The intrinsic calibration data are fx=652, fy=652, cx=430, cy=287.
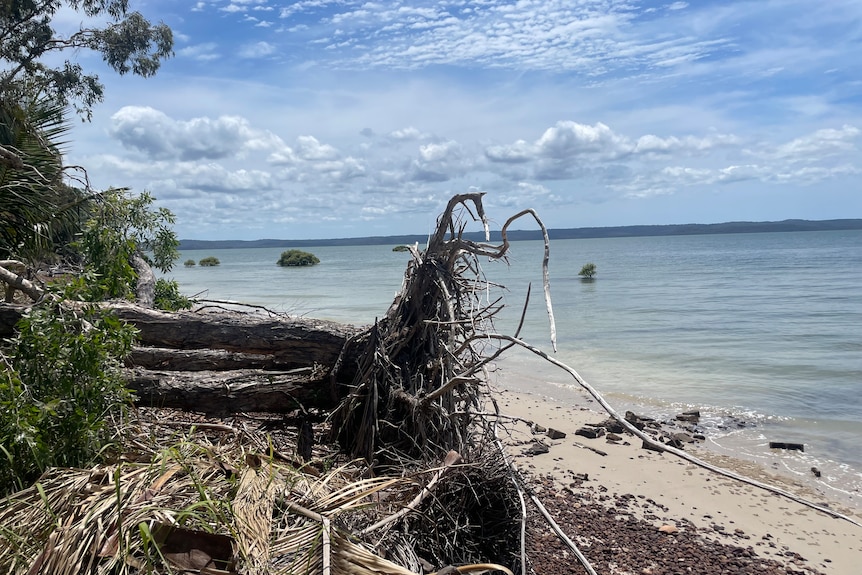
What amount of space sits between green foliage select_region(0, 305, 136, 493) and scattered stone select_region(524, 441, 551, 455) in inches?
211

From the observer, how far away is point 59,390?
10.2 ft

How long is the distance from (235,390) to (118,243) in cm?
201

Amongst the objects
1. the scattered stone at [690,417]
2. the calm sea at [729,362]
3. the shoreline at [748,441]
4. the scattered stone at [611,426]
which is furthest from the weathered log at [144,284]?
the scattered stone at [690,417]

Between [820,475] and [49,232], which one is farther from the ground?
[49,232]

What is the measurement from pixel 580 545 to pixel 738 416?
5637mm

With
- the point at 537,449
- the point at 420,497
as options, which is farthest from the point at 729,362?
Answer: the point at 420,497

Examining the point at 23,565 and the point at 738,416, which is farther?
the point at 738,416

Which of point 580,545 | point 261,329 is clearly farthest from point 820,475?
point 261,329

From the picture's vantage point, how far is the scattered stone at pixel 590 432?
857 centimetres

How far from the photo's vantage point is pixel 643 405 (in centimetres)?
1038

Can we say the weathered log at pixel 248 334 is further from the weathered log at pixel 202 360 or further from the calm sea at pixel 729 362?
the calm sea at pixel 729 362

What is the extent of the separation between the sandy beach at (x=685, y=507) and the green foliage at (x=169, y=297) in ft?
13.3

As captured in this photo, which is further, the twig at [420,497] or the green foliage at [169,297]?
the green foliage at [169,297]

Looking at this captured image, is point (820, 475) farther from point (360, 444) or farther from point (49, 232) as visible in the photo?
point (49, 232)
